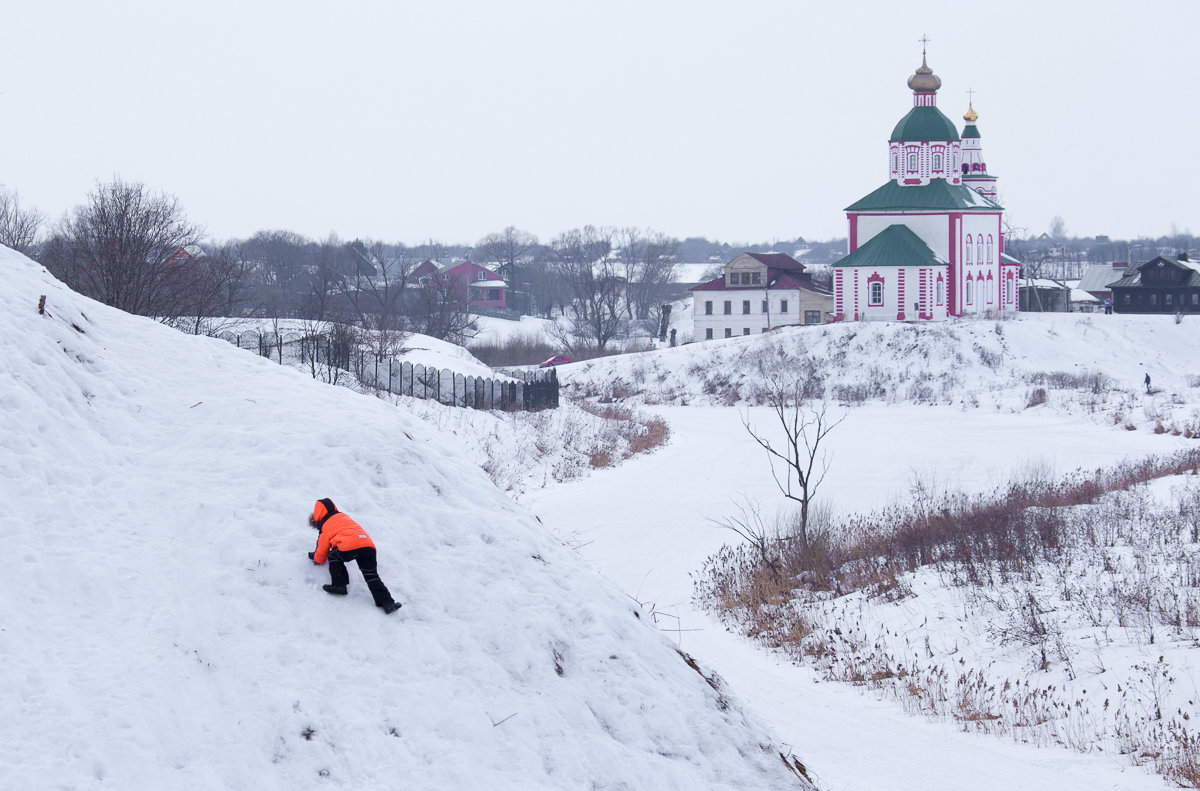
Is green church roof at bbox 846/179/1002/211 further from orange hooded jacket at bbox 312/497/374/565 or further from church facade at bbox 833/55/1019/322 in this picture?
orange hooded jacket at bbox 312/497/374/565

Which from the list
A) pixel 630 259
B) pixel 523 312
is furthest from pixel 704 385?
pixel 630 259

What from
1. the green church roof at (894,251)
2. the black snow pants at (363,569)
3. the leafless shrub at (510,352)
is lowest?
the black snow pants at (363,569)

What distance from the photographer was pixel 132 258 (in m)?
28.5

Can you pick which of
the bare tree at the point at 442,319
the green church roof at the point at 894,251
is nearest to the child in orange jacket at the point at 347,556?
the green church roof at the point at 894,251

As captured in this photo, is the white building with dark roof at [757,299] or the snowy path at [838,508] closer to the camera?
the snowy path at [838,508]

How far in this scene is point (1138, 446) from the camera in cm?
3161

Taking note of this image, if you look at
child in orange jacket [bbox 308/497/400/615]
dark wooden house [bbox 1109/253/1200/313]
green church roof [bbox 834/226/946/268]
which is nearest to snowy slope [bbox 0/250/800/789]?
child in orange jacket [bbox 308/497/400/615]

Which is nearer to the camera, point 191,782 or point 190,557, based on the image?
point 191,782

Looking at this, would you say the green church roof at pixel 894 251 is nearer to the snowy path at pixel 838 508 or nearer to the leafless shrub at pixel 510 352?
the snowy path at pixel 838 508

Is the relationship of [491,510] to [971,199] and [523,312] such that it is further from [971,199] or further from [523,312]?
[523,312]

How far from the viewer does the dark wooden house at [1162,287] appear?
81.7 meters

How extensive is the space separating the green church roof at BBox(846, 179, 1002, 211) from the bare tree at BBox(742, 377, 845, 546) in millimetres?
16235

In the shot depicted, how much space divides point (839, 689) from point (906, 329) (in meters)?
49.6

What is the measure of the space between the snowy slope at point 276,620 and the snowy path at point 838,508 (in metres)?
2.39
